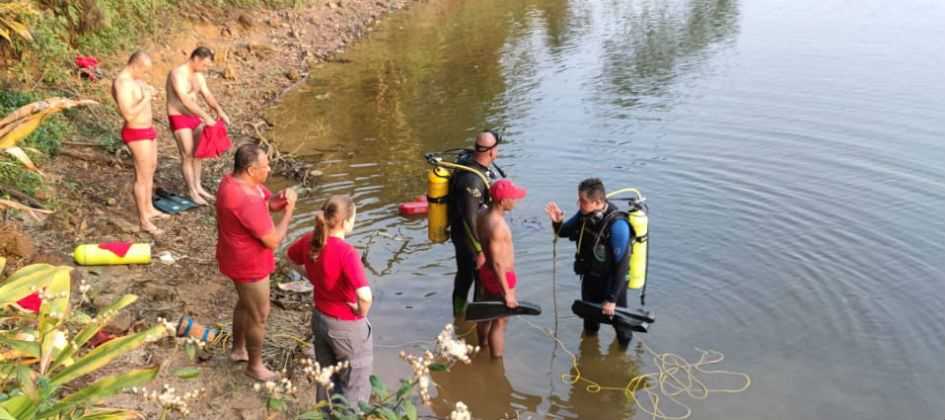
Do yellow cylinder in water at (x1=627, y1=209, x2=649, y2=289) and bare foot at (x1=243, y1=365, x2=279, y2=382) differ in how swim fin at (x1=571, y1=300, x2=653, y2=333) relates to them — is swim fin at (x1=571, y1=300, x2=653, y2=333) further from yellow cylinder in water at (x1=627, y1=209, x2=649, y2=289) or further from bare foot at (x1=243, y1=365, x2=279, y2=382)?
bare foot at (x1=243, y1=365, x2=279, y2=382)

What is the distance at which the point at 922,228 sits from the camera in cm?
973

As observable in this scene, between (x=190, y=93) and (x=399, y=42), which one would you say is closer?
(x=190, y=93)

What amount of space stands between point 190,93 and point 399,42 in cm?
1202

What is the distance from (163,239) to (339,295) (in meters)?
3.98

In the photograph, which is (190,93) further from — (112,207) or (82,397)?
(82,397)

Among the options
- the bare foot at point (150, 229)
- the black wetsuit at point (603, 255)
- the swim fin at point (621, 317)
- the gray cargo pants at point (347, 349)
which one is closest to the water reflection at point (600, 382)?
the black wetsuit at point (603, 255)

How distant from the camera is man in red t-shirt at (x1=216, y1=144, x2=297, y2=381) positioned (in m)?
5.57

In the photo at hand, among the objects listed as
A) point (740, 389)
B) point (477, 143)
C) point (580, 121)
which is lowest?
point (740, 389)

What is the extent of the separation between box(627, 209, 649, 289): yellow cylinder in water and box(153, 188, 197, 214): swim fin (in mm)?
5113

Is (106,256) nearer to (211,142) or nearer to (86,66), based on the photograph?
(211,142)

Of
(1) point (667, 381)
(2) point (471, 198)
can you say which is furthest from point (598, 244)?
(1) point (667, 381)

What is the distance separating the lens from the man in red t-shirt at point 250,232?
557 centimetres

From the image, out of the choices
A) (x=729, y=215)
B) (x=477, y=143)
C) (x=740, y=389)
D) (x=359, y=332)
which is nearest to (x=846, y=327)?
(x=740, y=389)

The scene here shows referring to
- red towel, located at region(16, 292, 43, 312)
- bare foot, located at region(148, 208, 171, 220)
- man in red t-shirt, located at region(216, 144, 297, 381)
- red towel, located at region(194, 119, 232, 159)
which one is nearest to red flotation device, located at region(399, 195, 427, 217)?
red towel, located at region(194, 119, 232, 159)
